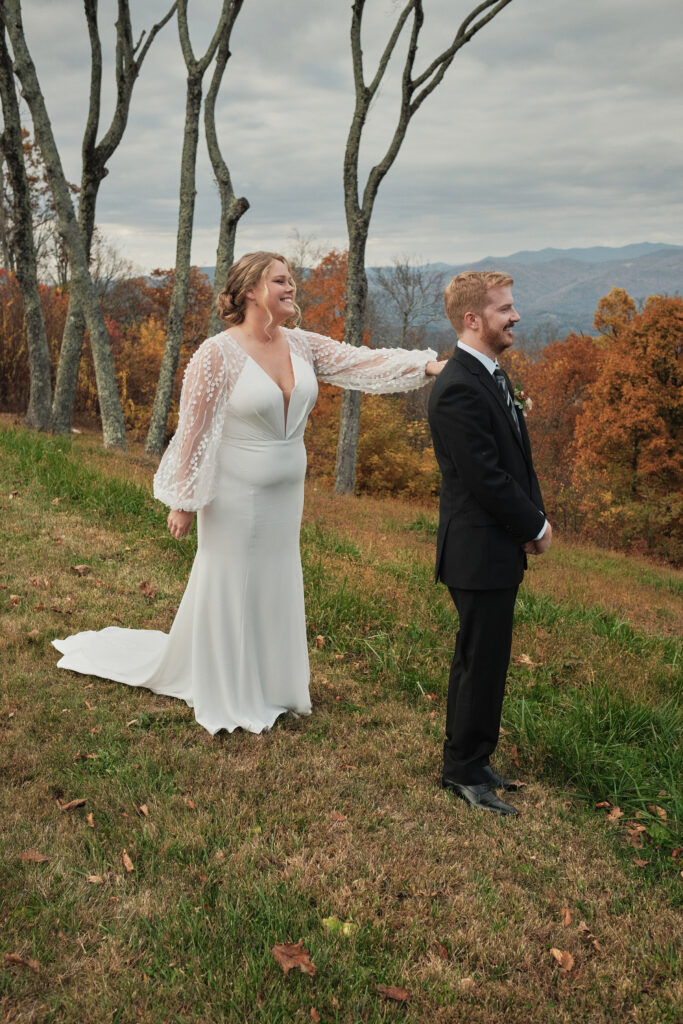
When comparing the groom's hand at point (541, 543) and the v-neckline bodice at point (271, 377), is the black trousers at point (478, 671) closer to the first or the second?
the groom's hand at point (541, 543)

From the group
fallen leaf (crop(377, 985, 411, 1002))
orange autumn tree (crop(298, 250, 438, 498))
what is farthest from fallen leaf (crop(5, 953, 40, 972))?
orange autumn tree (crop(298, 250, 438, 498))

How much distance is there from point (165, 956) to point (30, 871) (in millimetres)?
763

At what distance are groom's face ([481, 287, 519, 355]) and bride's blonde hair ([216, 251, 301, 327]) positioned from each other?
1.25m

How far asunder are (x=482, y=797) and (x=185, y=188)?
52.5 feet

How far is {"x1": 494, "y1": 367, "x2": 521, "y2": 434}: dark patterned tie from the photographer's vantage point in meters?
3.75

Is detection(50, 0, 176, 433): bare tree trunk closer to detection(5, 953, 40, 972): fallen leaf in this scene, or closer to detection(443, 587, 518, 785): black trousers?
detection(443, 587, 518, 785): black trousers

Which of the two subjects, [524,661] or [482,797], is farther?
[524,661]

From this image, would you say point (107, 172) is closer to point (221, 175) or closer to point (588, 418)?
point (221, 175)

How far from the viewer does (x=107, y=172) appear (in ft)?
55.1

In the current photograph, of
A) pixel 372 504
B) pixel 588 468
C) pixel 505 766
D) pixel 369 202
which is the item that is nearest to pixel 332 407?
pixel 588 468

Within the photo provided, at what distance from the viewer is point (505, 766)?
4559mm

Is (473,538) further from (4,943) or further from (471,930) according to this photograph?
(4,943)

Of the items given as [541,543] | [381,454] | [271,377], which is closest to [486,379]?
[541,543]

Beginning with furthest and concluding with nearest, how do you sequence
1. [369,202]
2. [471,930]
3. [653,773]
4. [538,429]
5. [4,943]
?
[538,429], [369,202], [653,773], [471,930], [4,943]
